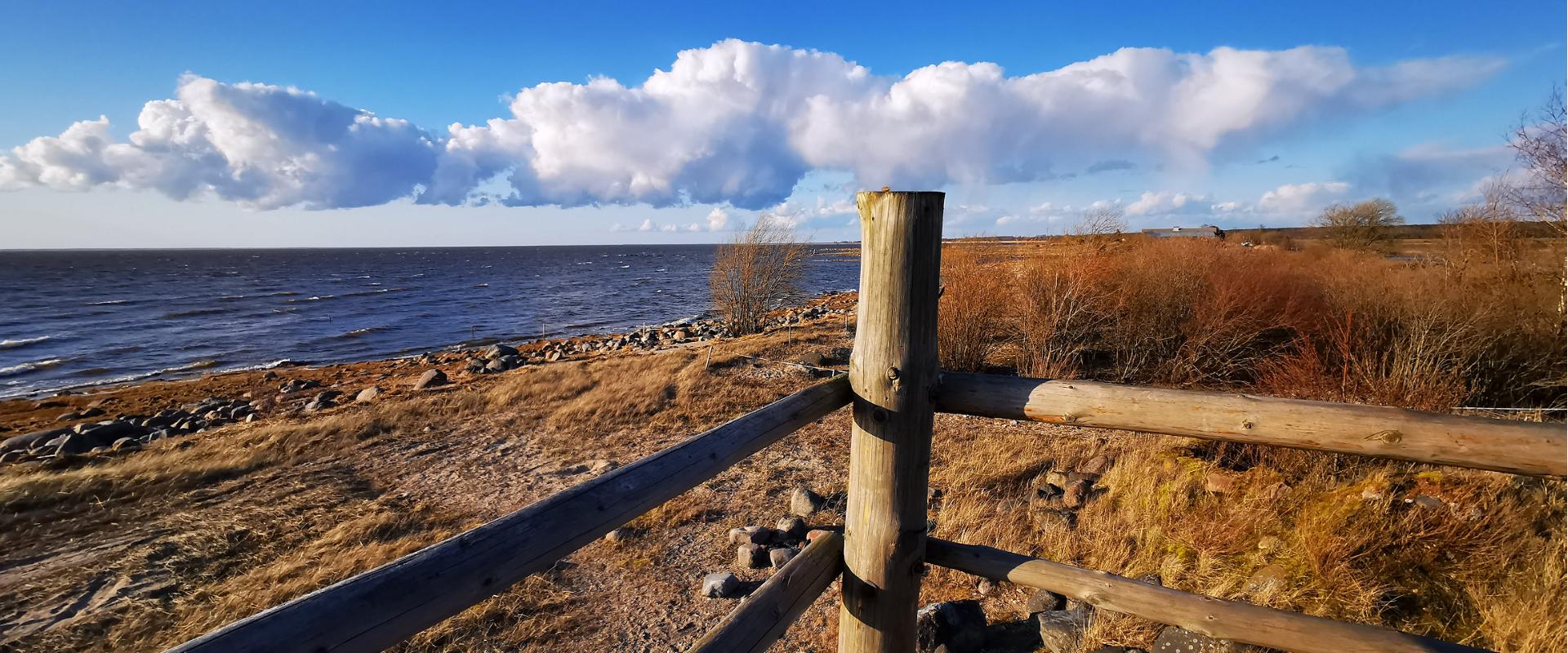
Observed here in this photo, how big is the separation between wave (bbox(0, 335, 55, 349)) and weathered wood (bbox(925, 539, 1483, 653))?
33999mm

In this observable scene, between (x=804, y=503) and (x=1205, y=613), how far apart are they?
13.7 ft

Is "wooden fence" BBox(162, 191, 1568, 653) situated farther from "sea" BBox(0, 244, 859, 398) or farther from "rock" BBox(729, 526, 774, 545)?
"sea" BBox(0, 244, 859, 398)

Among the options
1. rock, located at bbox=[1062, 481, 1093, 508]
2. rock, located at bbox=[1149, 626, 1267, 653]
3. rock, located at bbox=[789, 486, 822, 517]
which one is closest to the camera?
rock, located at bbox=[1149, 626, 1267, 653]

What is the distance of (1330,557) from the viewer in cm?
389

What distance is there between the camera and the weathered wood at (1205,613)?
5.84 ft

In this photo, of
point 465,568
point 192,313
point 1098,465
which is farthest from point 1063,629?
point 192,313

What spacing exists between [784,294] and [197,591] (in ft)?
57.6

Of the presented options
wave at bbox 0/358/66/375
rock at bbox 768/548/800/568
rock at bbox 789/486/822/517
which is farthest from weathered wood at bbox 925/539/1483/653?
wave at bbox 0/358/66/375

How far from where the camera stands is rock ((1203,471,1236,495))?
5.17m

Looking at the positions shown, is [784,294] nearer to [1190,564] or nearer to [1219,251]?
[1219,251]

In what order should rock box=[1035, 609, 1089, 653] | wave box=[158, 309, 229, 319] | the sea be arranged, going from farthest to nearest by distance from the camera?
wave box=[158, 309, 229, 319], the sea, rock box=[1035, 609, 1089, 653]


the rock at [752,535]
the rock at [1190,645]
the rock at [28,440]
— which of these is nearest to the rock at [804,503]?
the rock at [752,535]

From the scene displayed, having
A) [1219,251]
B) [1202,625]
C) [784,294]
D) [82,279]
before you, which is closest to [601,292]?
[784,294]

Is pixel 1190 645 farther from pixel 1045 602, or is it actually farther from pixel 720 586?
pixel 720 586
